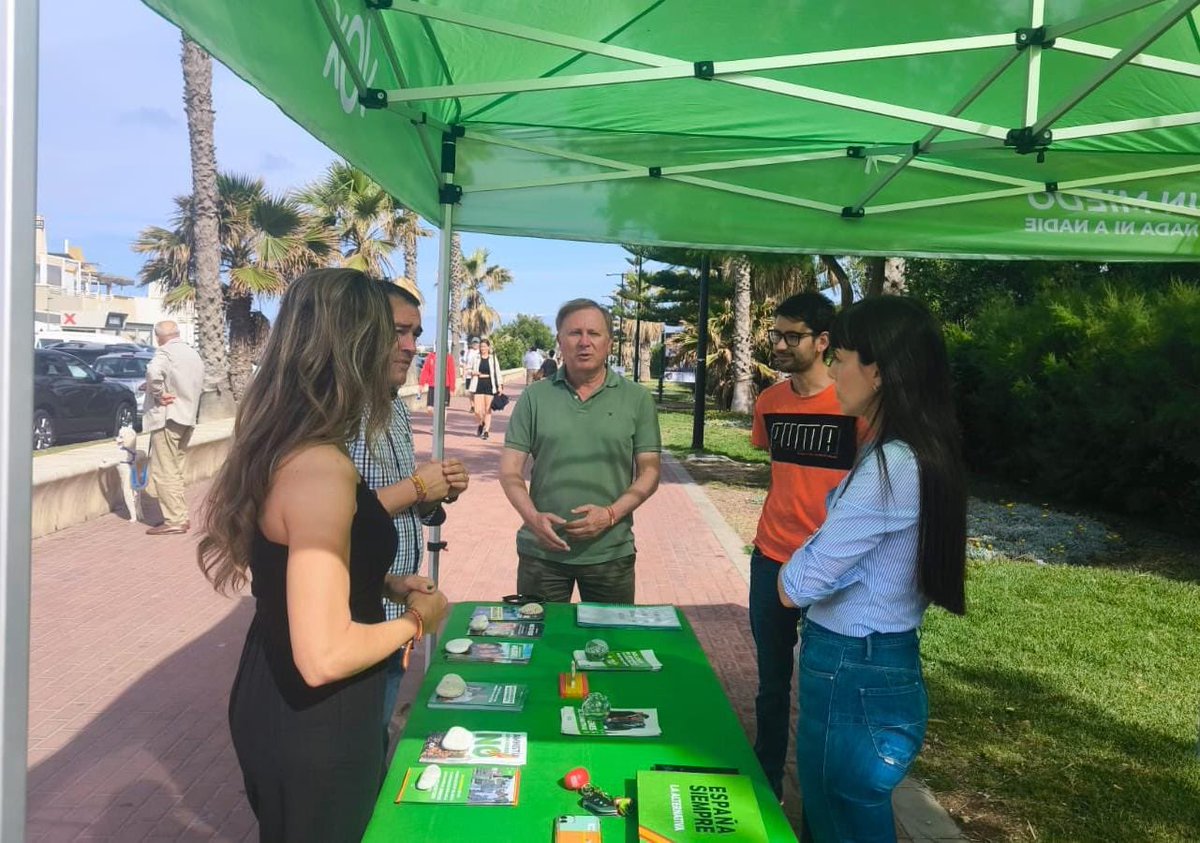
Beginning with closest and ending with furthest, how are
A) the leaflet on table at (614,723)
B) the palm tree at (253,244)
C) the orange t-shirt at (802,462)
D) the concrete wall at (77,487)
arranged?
the leaflet on table at (614,723)
the orange t-shirt at (802,462)
the concrete wall at (77,487)
the palm tree at (253,244)

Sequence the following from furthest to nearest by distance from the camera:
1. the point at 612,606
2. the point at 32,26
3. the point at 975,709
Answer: the point at 975,709 < the point at 612,606 < the point at 32,26

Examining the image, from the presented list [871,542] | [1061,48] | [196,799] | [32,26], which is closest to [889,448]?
[871,542]

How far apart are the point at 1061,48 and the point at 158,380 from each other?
7538 mm

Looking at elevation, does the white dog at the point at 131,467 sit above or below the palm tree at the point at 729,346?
below

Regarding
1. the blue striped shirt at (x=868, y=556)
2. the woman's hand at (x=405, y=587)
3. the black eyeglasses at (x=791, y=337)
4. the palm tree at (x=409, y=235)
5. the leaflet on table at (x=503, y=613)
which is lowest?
the leaflet on table at (x=503, y=613)

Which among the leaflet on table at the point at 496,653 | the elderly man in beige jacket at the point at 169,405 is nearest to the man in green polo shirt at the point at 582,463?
the leaflet on table at the point at 496,653

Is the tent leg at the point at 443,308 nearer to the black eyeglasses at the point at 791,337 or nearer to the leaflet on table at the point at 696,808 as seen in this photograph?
the black eyeglasses at the point at 791,337

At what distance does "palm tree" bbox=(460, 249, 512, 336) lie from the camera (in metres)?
69.4

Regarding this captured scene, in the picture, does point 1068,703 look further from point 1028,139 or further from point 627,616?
point 1028,139

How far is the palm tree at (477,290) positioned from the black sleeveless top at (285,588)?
68370 millimetres

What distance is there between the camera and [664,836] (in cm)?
167

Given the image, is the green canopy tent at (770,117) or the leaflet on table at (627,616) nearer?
the green canopy tent at (770,117)

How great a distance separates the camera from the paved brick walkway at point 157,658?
3459mm

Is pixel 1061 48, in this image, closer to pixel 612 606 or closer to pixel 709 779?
pixel 612 606
